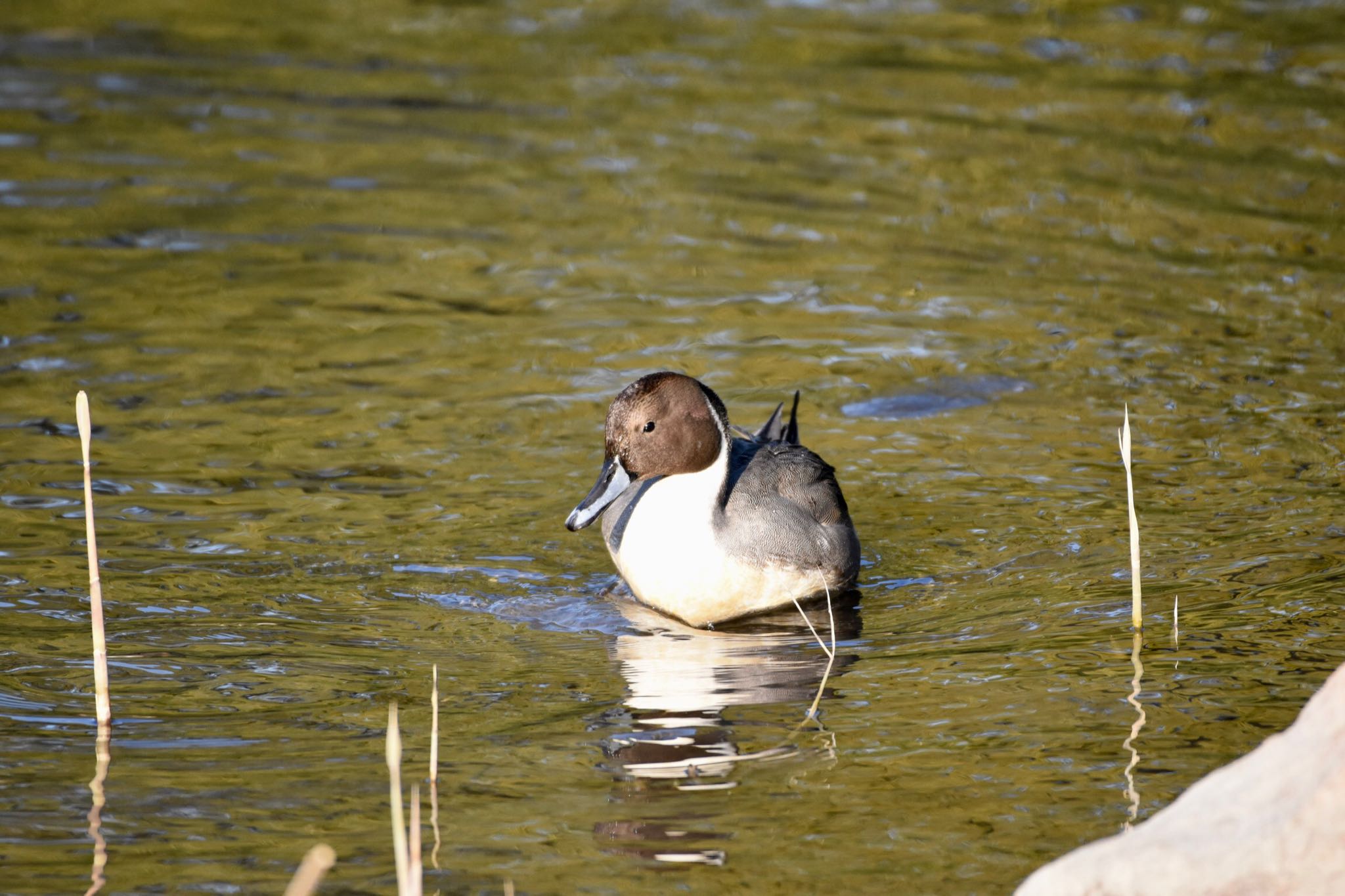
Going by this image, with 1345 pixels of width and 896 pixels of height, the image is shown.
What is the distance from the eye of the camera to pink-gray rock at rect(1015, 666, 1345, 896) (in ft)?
11.1

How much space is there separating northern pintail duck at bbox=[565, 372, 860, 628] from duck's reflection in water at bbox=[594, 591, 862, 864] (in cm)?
12

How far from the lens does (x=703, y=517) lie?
21.2 feet

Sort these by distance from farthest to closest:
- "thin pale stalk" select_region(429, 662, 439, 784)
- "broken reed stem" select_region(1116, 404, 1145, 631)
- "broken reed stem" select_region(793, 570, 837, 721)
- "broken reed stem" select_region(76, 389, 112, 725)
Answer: "broken reed stem" select_region(1116, 404, 1145, 631) < "broken reed stem" select_region(793, 570, 837, 721) < "broken reed stem" select_region(76, 389, 112, 725) < "thin pale stalk" select_region(429, 662, 439, 784)

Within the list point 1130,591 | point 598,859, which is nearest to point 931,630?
point 1130,591

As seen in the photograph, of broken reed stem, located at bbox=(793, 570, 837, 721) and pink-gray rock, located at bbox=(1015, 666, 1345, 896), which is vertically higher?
pink-gray rock, located at bbox=(1015, 666, 1345, 896)

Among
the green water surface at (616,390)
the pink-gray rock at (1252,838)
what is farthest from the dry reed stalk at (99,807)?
the pink-gray rock at (1252,838)

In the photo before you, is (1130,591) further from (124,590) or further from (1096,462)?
(124,590)

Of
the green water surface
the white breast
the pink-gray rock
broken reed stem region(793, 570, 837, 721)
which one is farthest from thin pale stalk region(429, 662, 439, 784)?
the pink-gray rock

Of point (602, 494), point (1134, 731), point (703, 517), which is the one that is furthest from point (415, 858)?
point (703, 517)

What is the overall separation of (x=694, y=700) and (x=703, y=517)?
3.18 ft

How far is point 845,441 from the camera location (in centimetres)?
827

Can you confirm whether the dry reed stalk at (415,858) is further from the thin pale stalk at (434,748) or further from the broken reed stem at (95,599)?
the broken reed stem at (95,599)

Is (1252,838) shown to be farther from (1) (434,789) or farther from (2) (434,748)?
(1) (434,789)

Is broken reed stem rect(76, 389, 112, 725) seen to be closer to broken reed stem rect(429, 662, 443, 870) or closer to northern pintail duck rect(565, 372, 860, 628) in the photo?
broken reed stem rect(429, 662, 443, 870)
